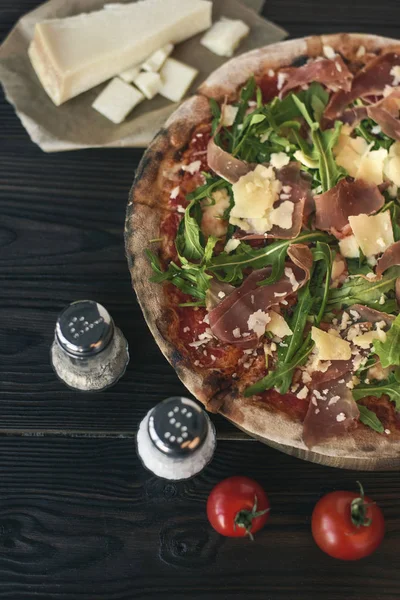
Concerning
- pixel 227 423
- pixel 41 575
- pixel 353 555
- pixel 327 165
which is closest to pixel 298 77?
pixel 327 165

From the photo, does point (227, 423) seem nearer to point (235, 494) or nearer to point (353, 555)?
point (235, 494)

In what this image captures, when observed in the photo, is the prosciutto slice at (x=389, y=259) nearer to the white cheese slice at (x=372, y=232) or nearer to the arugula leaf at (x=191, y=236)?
the white cheese slice at (x=372, y=232)

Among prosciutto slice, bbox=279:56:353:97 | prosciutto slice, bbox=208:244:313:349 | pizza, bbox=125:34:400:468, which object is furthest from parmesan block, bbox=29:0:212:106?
prosciutto slice, bbox=208:244:313:349

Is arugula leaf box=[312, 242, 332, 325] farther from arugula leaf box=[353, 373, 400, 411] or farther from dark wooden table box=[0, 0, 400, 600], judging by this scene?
dark wooden table box=[0, 0, 400, 600]

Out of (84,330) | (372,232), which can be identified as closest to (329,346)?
(372,232)

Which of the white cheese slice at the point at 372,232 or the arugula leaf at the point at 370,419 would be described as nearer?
the arugula leaf at the point at 370,419

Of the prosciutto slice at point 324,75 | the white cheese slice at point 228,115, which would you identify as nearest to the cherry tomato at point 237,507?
the white cheese slice at point 228,115
